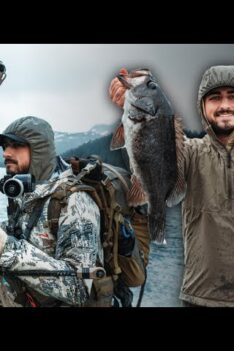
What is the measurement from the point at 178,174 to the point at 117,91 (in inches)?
23.3

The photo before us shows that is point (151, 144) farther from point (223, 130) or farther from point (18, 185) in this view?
point (18, 185)

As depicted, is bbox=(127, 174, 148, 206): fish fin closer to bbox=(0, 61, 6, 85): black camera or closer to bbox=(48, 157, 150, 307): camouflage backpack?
bbox=(48, 157, 150, 307): camouflage backpack

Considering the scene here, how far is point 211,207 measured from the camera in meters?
3.48

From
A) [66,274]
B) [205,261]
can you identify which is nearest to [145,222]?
[205,261]

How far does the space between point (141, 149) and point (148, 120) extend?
6.8 inches

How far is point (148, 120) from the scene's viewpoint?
11.0 ft

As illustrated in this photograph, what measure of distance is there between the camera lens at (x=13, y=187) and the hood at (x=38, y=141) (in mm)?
111

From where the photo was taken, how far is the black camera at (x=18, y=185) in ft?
11.4

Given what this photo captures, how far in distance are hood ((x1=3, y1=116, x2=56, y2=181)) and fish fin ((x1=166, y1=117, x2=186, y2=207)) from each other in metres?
0.72

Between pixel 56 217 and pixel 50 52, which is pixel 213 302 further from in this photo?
pixel 50 52

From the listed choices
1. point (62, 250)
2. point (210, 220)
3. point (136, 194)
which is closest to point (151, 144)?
point (136, 194)

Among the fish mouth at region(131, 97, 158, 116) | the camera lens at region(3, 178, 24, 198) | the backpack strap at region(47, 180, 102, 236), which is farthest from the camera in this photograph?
the camera lens at region(3, 178, 24, 198)

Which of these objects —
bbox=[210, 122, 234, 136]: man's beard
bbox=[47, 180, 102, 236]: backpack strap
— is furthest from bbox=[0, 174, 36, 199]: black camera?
bbox=[210, 122, 234, 136]: man's beard

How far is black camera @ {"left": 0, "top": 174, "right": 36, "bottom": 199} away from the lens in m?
3.47
